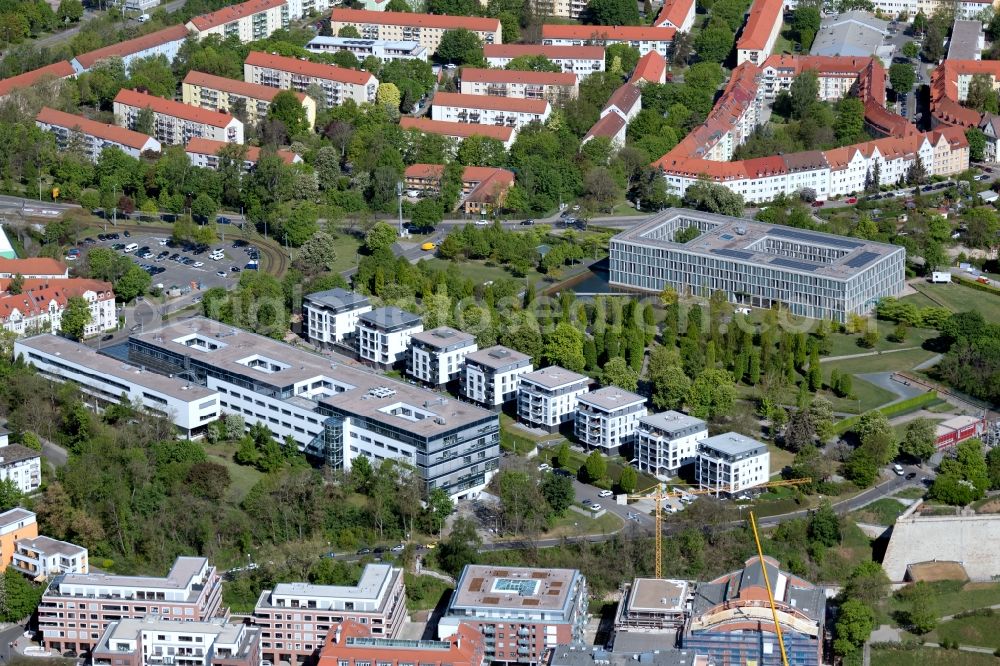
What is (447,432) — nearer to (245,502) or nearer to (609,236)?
(245,502)

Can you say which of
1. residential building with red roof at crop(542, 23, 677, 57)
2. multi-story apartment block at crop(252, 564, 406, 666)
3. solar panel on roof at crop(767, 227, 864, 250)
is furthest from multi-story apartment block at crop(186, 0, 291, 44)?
multi-story apartment block at crop(252, 564, 406, 666)

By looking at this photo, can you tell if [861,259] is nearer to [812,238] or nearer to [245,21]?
[812,238]

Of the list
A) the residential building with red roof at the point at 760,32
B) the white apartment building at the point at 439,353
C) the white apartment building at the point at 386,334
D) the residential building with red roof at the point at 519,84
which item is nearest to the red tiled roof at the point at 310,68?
the residential building with red roof at the point at 519,84

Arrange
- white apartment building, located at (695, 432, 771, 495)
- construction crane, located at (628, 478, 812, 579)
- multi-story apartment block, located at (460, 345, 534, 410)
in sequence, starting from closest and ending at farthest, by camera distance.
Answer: construction crane, located at (628, 478, 812, 579) → white apartment building, located at (695, 432, 771, 495) → multi-story apartment block, located at (460, 345, 534, 410)

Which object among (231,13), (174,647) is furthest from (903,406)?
(231,13)

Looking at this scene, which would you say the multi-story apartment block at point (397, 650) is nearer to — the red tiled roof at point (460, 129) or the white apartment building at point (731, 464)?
the white apartment building at point (731, 464)

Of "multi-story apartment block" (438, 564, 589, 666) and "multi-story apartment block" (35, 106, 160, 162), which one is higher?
"multi-story apartment block" (35, 106, 160, 162)

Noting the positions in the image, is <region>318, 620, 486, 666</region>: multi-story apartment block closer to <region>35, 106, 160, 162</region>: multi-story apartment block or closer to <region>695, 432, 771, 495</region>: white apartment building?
<region>695, 432, 771, 495</region>: white apartment building

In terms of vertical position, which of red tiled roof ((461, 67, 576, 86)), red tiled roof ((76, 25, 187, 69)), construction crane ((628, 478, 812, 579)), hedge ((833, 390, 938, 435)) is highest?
red tiled roof ((76, 25, 187, 69))
